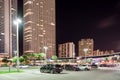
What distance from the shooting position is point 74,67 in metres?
47.2

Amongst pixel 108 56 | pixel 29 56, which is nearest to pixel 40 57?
pixel 29 56

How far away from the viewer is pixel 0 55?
198000mm

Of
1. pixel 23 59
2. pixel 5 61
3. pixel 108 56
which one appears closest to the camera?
pixel 108 56

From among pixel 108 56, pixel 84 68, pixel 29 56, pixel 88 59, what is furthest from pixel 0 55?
pixel 84 68

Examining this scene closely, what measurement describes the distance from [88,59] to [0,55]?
106 metres

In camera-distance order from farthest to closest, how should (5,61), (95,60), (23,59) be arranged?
(5,61), (23,59), (95,60)

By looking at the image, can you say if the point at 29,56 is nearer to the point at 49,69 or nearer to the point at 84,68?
the point at 84,68

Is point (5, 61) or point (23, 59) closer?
point (23, 59)

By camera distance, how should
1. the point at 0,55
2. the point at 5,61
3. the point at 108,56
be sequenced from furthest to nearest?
1. the point at 0,55
2. the point at 5,61
3. the point at 108,56

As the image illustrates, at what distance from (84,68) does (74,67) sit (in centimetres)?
244

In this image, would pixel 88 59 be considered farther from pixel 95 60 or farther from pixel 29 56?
pixel 29 56

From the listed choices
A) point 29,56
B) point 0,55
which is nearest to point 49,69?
point 29,56

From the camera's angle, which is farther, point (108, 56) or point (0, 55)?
point (0, 55)

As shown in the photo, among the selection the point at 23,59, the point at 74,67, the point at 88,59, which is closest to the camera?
the point at 74,67
